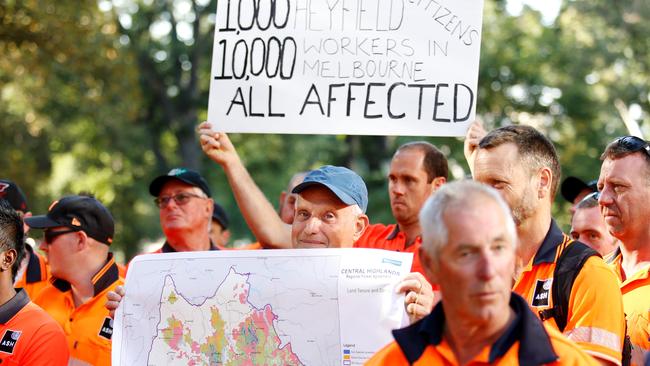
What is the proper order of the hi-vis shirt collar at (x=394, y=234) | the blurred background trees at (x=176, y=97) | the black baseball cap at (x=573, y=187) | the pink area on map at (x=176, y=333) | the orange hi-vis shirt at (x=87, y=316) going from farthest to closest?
the blurred background trees at (x=176, y=97) → the black baseball cap at (x=573, y=187) → the hi-vis shirt collar at (x=394, y=234) → the orange hi-vis shirt at (x=87, y=316) → the pink area on map at (x=176, y=333)

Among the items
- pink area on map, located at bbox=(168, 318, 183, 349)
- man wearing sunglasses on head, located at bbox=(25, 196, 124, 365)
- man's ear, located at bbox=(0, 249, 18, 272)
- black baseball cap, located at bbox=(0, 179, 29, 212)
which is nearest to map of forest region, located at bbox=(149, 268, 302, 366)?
pink area on map, located at bbox=(168, 318, 183, 349)

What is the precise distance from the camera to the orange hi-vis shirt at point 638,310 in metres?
4.86

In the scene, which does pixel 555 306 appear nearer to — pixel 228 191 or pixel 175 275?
pixel 175 275

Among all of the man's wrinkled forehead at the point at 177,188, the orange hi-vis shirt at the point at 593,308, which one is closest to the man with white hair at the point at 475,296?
the orange hi-vis shirt at the point at 593,308

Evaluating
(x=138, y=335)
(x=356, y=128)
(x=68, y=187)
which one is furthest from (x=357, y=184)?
(x=68, y=187)

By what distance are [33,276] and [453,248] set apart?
478cm

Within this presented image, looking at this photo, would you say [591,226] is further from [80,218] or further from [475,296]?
[475,296]

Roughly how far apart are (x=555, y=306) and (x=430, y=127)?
184 centimetres

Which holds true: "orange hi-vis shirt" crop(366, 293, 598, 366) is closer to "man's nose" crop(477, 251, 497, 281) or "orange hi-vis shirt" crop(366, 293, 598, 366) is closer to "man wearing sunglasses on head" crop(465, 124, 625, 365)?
→ "man's nose" crop(477, 251, 497, 281)

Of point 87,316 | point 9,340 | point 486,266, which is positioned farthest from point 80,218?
point 486,266

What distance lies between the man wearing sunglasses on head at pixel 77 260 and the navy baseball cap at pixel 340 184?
5.99 feet

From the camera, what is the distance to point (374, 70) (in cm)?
596

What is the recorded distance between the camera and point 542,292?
4.27 meters

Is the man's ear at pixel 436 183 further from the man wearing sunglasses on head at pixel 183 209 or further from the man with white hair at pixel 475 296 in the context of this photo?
the man with white hair at pixel 475 296
